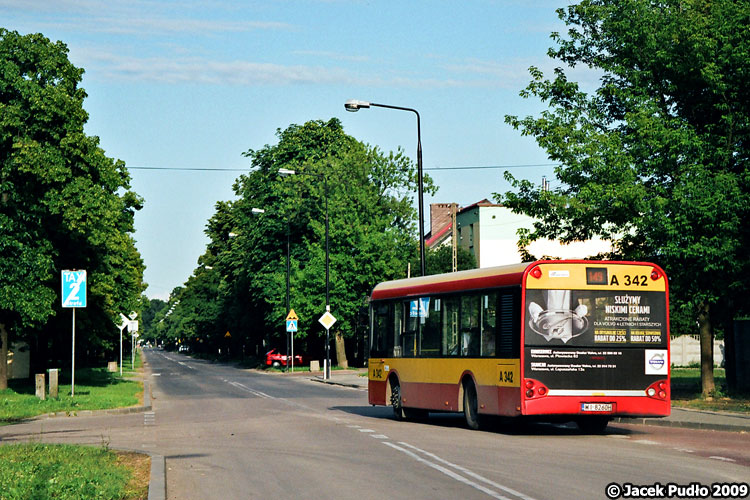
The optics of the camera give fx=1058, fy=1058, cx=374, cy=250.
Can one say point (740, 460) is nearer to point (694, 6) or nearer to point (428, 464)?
point (428, 464)

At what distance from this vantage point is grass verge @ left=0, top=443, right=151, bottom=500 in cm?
1033

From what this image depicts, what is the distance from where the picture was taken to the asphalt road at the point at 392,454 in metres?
11.8

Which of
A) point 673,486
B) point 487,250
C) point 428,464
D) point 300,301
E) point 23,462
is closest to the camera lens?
point 673,486

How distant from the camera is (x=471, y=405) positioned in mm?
20312

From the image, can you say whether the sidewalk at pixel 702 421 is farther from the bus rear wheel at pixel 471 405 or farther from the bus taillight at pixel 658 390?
the bus rear wheel at pixel 471 405

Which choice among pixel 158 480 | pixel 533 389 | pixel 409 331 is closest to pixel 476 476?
pixel 158 480

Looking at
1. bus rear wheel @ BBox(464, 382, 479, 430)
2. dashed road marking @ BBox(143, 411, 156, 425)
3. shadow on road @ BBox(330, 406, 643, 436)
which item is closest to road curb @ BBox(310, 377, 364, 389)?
dashed road marking @ BBox(143, 411, 156, 425)

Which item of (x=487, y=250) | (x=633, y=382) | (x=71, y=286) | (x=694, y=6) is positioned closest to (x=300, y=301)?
(x=487, y=250)

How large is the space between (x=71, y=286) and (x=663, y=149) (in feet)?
54.7

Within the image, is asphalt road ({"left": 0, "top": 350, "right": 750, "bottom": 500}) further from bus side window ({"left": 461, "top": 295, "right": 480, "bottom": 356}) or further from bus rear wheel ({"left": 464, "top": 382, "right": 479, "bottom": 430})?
bus side window ({"left": 461, "top": 295, "right": 480, "bottom": 356})

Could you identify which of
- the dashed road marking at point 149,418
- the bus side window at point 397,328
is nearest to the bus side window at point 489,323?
the bus side window at point 397,328

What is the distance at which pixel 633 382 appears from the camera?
18.5m

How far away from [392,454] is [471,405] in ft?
16.9

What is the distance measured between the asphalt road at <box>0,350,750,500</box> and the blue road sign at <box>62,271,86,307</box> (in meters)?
5.15
